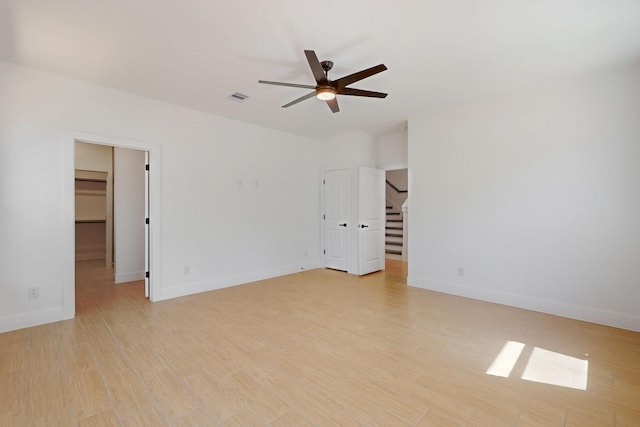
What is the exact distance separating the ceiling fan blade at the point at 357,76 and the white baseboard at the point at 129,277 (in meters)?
4.90

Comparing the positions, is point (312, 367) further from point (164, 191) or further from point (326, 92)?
point (164, 191)

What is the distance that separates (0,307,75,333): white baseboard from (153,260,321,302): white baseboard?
3.13 feet

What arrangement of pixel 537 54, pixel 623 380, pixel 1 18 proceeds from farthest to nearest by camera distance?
1. pixel 537 54
2. pixel 1 18
3. pixel 623 380

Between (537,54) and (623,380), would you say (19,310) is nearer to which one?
(623,380)

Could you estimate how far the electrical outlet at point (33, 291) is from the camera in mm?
3102

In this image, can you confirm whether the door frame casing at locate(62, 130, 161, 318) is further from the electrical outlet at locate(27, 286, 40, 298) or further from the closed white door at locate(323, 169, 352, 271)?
the closed white door at locate(323, 169, 352, 271)

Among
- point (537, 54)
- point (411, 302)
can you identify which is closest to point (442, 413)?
point (411, 302)

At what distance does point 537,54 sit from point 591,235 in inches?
84.3

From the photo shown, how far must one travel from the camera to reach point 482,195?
13.3 ft

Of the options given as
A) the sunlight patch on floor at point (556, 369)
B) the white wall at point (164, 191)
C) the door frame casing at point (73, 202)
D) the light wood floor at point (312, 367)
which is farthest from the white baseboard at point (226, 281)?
the sunlight patch on floor at point (556, 369)

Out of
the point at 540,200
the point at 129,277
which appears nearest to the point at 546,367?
the point at 540,200

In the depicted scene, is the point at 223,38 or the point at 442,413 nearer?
the point at 442,413

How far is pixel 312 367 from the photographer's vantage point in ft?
7.57

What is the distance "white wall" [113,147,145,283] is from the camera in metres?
5.00
